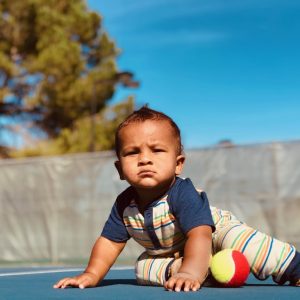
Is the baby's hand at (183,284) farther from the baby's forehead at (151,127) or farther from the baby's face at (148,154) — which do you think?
the baby's forehead at (151,127)

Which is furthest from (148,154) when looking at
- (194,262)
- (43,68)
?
(43,68)

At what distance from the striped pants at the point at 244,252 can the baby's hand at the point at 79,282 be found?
30 centimetres

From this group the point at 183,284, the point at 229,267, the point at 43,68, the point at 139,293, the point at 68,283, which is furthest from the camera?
the point at 43,68

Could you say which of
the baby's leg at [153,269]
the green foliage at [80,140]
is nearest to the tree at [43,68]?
the green foliage at [80,140]

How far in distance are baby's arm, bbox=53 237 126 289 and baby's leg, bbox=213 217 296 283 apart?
23.0 inches

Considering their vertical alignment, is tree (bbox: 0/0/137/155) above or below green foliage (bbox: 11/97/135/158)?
above

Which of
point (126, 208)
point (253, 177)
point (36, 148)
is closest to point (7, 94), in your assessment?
point (36, 148)

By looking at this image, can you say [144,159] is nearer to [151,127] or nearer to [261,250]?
[151,127]

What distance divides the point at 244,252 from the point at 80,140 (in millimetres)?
25523

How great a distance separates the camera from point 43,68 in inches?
1090

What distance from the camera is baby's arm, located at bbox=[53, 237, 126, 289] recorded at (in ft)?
10.8

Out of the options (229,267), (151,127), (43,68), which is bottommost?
(229,267)

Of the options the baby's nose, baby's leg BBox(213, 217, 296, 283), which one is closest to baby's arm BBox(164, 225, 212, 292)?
baby's leg BBox(213, 217, 296, 283)

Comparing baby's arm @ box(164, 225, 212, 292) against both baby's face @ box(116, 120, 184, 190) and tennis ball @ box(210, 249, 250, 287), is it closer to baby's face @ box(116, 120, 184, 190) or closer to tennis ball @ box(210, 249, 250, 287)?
tennis ball @ box(210, 249, 250, 287)
